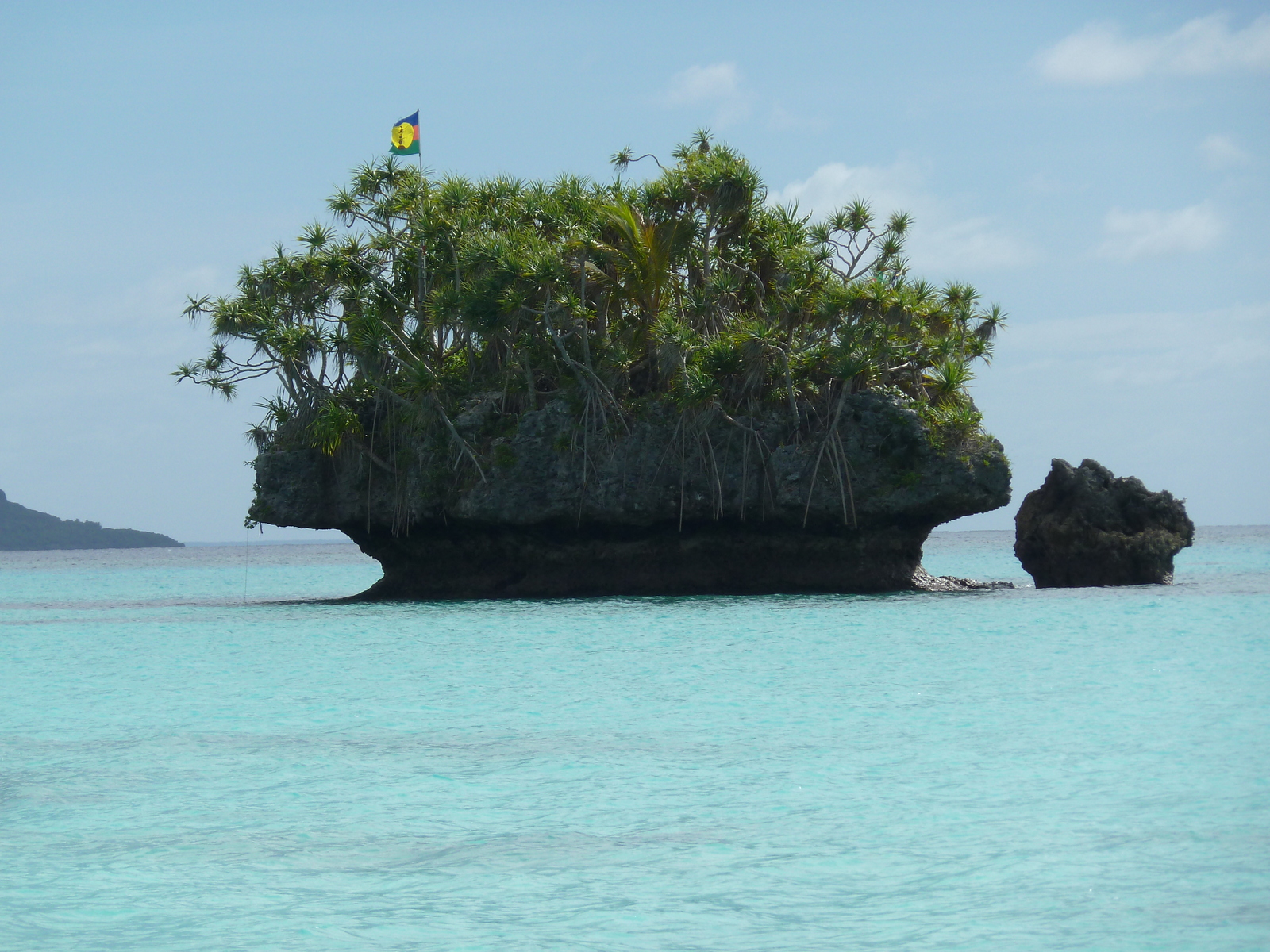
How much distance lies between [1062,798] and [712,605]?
549 inches

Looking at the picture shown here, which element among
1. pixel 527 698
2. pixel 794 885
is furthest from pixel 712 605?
pixel 794 885

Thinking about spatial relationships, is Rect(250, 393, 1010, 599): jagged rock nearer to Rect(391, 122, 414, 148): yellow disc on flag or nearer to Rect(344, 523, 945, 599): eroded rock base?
Rect(344, 523, 945, 599): eroded rock base

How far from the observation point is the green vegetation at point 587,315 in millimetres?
22812

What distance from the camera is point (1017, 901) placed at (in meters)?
5.06

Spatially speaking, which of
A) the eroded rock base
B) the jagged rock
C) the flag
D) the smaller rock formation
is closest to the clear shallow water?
the jagged rock

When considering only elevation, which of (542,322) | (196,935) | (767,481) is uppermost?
(542,322)

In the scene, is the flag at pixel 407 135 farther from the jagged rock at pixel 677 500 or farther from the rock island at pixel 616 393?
the jagged rock at pixel 677 500

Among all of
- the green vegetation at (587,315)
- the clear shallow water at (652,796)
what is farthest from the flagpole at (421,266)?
the clear shallow water at (652,796)

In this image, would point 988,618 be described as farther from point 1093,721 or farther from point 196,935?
point 196,935

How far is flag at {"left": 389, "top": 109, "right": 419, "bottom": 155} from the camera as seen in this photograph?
26797mm

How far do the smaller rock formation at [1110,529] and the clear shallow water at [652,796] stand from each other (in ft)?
27.0

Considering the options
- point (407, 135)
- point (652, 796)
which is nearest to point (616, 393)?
point (407, 135)

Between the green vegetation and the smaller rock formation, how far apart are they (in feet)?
7.01

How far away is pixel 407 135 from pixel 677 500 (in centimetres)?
1007
